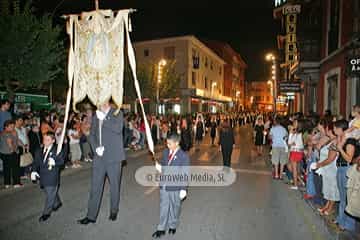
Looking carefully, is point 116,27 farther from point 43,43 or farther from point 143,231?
point 43,43

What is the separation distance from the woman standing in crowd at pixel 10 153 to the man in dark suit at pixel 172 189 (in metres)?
4.74

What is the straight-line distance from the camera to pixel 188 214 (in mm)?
6410

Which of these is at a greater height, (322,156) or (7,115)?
(7,115)

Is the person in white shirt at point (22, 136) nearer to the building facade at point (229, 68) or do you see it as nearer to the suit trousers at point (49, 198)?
the suit trousers at point (49, 198)

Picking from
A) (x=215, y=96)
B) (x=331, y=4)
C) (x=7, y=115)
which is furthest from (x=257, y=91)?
(x=7, y=115)

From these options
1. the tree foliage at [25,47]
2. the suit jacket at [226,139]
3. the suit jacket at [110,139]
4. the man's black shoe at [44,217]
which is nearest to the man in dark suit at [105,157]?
the suit jacket at [110,139]

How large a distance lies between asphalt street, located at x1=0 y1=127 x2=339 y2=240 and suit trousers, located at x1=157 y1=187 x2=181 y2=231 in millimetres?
219

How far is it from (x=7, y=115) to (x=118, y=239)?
6318 millimetres

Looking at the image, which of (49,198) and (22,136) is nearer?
(49,198)

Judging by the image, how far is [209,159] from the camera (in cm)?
1358

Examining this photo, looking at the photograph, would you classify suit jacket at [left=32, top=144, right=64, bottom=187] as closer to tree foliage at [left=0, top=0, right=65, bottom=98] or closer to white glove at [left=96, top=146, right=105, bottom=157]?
white glove at [left=96, top=146, right=105, bottom=157]

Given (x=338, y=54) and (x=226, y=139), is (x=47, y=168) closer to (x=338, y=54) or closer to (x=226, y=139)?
(x=226, y=139)

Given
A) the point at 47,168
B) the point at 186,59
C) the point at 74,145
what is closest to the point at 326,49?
the point at 74,145

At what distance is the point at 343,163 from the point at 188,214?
9.55ft
